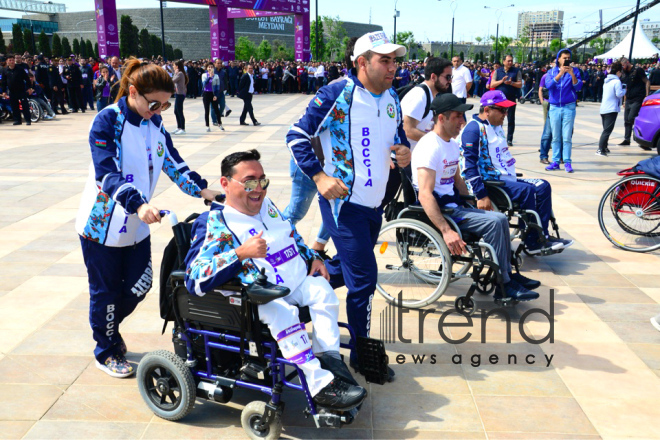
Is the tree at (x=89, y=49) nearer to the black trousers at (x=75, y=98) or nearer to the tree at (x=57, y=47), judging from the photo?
the tree at (x=57, y=47)

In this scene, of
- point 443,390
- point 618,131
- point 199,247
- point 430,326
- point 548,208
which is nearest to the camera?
point 199,247

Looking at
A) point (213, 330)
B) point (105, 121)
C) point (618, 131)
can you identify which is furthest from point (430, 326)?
point (618, 131)

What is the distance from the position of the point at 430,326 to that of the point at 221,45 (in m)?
39.7

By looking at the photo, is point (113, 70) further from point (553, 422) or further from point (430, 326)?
point (553, 422)

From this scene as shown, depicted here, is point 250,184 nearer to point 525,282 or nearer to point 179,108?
point 525,282

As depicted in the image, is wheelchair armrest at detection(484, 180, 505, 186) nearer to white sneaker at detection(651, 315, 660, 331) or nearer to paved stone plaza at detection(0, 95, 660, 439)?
paved stone plaza at detection(0, 95, 660, 439)

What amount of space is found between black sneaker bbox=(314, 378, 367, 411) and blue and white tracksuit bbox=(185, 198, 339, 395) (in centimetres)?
4

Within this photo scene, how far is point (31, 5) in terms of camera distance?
82.1 meters

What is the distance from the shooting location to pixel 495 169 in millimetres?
5543

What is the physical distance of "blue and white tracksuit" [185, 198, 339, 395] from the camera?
9.08 ft

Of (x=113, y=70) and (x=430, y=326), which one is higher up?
(x=113, y=70)

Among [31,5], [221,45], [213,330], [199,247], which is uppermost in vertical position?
[31,5]

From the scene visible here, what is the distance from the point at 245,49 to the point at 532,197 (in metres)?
74.5

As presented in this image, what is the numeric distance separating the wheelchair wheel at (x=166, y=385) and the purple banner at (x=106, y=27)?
3037 cm
